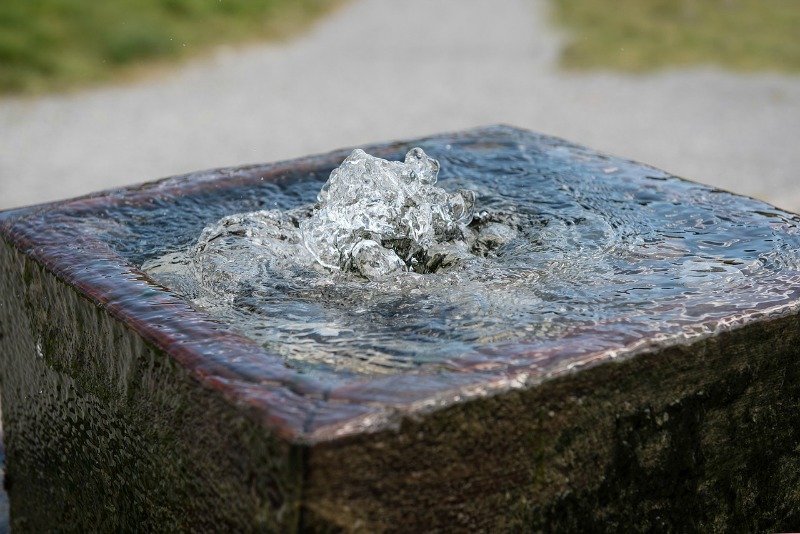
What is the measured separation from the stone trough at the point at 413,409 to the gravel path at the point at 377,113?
418 cm

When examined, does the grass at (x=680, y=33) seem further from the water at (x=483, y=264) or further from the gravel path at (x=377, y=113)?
the water at (x=483, y=264)

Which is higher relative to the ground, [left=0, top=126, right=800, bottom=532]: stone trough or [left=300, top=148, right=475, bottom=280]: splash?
[left=300, top=148, right=475, bottom=280]: splash

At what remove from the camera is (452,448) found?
4.52ft

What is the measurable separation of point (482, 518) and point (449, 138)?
1626 mm

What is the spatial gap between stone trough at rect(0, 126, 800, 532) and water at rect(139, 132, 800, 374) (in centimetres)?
1

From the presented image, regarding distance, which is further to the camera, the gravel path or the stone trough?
the gravel path

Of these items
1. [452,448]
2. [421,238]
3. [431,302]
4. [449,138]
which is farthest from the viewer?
[449,138]

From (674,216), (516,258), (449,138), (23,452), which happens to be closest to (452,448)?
(516,258)

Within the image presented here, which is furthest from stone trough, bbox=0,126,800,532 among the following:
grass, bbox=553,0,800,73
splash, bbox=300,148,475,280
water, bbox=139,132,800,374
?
grass, bbox=553,0,800,73

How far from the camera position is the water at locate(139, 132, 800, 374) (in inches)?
63.2

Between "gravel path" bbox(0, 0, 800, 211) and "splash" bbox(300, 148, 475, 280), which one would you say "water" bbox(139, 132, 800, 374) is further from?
"gravel path" bbox(0, 0, 800, 211)

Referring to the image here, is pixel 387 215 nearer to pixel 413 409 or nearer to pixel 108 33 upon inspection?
pixel 413 409

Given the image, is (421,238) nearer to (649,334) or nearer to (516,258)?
(516,258)

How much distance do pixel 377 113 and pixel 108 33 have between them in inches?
124
